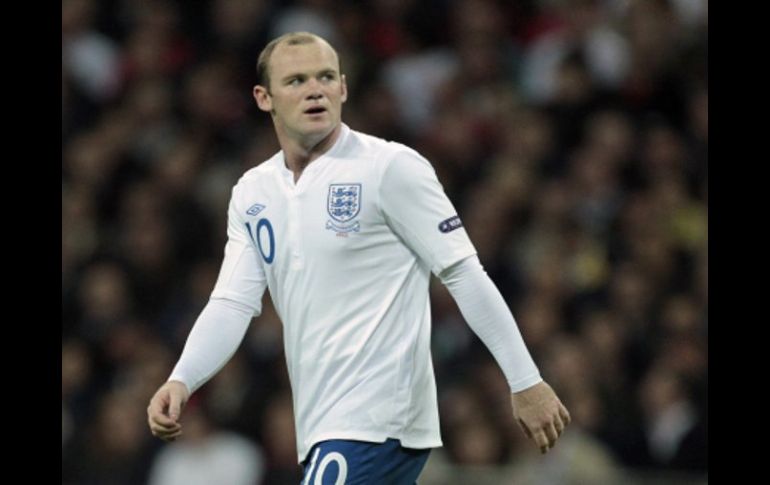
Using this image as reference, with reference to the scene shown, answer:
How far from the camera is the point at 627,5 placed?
10.6 m

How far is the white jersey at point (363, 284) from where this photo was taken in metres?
4.62

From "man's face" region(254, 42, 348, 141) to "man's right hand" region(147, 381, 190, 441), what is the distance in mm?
892

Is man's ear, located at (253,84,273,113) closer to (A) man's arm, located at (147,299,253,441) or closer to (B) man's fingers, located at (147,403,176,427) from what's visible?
(A) man's arm, located at (147,299,253,441)

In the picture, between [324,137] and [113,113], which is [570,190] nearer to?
[113,113]

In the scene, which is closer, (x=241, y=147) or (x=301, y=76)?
(x=301, y=76)

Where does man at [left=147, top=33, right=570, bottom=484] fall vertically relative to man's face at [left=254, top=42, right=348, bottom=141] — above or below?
below

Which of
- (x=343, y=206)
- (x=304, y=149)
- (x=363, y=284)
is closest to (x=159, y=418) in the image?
(x=363, y=284)

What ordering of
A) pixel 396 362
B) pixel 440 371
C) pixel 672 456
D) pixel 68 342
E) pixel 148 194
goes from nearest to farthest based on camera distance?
pixel 396 362, pixel 672 456, pixel 440 371, pixel 68 342, pixel 148 194

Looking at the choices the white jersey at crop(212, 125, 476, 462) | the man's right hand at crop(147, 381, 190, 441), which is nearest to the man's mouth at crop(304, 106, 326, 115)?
the white jersey at crop(212, 125, 476, 462)

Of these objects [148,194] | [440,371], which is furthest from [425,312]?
[148,194]

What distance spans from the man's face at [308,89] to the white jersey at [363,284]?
0.11 meters

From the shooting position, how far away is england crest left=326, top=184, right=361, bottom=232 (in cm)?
468

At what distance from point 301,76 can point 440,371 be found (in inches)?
177

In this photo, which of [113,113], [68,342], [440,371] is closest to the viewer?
[440,371]
